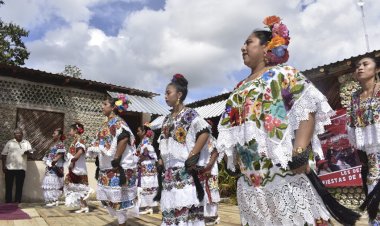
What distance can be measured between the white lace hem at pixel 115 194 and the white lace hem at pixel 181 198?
1376 mm

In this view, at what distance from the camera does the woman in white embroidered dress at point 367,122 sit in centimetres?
307

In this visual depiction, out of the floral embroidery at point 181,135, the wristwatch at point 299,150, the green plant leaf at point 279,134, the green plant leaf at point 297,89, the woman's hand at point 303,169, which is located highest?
the floral embroidery at point 181,135

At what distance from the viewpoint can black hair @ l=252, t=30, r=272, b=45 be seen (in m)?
2.25

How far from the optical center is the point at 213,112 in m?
13.1

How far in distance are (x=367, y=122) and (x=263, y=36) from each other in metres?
1.55

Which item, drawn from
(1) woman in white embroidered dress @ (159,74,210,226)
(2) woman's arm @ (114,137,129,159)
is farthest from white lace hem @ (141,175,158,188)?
(1) woman in white embroidered dress @ (159,74,210,226)

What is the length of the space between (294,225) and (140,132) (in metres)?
7.35

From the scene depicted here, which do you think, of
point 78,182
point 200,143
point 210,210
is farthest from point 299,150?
point 78,182

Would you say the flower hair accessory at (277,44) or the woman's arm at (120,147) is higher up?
the flower hair accessory at (277,44)

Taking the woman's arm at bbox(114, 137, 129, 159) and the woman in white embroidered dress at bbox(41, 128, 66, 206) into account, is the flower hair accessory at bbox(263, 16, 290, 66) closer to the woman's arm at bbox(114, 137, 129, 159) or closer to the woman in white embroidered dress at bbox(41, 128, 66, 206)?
the woman's arm at bbox(114, 137, 129, 159)

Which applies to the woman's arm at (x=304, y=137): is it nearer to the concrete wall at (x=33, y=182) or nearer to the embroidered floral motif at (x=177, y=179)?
the embroidered floral motif at (x=177, y=179)

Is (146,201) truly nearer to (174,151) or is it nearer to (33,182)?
Result: (174,151)

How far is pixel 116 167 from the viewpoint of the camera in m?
5.14

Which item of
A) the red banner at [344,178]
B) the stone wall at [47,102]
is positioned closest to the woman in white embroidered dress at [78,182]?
the stone wall at [47,102]
